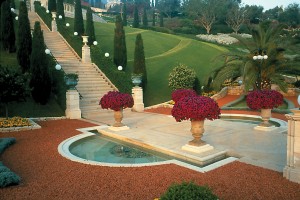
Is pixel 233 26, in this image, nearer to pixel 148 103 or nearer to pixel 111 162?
pixel 148 103

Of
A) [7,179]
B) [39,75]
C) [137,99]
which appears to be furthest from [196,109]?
[39,75]

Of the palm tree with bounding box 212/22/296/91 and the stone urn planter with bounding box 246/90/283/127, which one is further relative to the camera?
the palm tree with bounding box 212/22/296/91

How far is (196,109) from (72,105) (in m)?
11.0

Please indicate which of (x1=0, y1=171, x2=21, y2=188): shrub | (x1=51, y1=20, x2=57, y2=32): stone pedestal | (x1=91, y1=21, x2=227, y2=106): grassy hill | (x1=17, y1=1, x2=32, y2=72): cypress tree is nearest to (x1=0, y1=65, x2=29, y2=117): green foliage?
(x1=17, y1=1, x2=32, y2=72): cypress tree

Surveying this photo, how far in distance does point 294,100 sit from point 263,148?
15.7 metres

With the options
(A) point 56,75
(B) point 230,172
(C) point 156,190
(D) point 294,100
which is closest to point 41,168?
(C) point 156,190

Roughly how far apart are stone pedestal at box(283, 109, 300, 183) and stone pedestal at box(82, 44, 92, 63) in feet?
74.4

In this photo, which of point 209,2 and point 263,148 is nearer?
point 263,148

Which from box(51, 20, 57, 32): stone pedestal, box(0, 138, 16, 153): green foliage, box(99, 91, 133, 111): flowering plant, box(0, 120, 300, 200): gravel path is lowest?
box(0, 120, 300, 200): gravel path

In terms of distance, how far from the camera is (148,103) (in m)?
23.7

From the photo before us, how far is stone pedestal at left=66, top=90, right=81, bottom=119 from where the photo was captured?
18.5m

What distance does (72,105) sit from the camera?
18672 mm

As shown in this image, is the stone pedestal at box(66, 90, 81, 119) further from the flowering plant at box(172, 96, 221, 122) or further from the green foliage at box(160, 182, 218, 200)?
the green foliage at box(160, 182, 218, 200)

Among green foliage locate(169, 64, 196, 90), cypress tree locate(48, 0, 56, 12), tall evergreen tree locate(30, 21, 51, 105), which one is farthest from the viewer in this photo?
cypress tree locate(48, 0, 56, 12)
